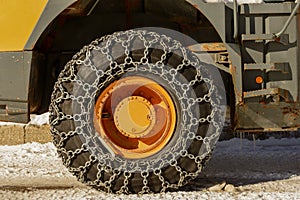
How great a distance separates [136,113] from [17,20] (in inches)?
47.0

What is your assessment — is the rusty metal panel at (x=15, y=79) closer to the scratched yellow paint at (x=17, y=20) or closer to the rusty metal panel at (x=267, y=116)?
the scratched yellow paint at (x=17, y=20)

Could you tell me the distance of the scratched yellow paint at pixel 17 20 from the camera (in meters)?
3.94

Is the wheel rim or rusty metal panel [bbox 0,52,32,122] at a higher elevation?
rusty metal panel [bbox 0,52,32,122]

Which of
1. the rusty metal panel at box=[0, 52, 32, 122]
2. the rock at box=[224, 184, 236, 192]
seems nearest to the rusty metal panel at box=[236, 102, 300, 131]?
the rock at box=[224, 184, 236, 192]

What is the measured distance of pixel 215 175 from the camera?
4.62 m

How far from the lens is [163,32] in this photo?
4395 mm

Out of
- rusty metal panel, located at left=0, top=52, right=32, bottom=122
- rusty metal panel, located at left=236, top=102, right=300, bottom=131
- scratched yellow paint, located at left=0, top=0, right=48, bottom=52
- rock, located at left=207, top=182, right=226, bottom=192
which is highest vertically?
scratched yellow paint, located at left=0, top=0, right=48, bottom=52

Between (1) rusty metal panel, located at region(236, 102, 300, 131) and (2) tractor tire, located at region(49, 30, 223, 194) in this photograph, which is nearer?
(2) tractor tire, located at region(49, 30, 223, 194)

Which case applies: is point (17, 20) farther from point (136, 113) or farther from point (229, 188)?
point (229, 188)

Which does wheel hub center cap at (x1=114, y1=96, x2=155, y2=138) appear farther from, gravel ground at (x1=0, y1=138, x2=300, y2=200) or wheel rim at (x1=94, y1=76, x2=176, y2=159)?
gravel ground at (x1=0, y1=138, x2=300, y2=200)

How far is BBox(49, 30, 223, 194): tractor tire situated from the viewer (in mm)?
3746

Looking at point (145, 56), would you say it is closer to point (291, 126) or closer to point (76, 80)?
point (76, 80)

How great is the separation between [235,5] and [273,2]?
38cm

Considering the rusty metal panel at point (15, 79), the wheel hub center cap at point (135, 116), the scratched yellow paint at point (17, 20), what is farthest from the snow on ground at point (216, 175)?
the scratched yellow paint at point (17, 20)
